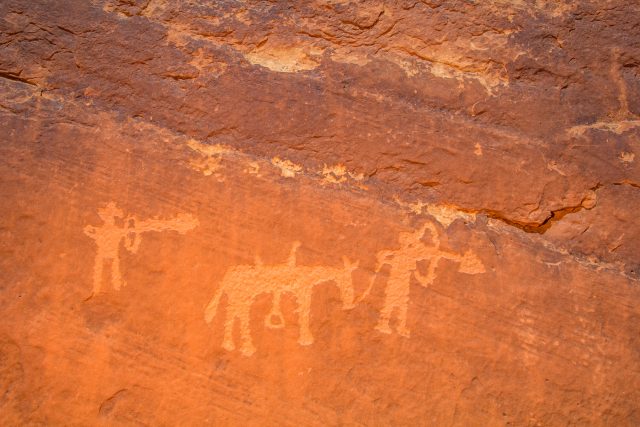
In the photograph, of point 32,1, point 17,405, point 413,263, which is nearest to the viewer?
point 17,405

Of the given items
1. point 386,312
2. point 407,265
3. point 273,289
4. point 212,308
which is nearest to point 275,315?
point 273,289

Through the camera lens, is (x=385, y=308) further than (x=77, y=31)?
No

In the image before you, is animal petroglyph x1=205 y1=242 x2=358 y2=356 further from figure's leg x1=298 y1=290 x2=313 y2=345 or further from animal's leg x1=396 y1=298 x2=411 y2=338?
animal's leg x1=396 y1=298 x2=411 y2=338

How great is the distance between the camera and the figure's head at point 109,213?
5.70 ft

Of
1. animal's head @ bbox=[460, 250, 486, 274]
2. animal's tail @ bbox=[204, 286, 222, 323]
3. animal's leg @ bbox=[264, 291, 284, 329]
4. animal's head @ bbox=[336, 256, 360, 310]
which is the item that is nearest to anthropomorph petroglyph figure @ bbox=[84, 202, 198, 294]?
animal's tail @ bbox=[204, 286, 222, 323]

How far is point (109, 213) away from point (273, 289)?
23.0 inches

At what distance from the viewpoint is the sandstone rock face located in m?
1.68

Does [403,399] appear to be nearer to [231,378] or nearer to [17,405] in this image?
[231,378]

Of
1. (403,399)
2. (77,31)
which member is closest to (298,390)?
(403,399)

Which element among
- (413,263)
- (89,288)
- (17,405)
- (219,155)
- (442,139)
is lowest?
(17,405)

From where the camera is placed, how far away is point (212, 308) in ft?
5.62

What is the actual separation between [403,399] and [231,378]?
0.54 metres

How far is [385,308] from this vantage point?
173cm

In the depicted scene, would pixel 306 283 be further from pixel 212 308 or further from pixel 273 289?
pixel 212 308
